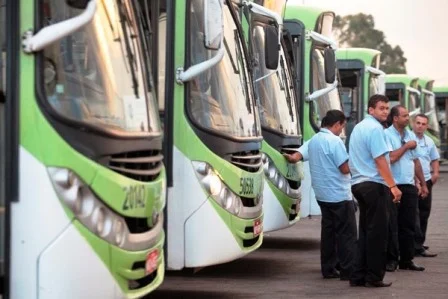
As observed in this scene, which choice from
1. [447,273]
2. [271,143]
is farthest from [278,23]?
[447,273]

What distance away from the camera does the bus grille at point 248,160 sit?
1190 cm

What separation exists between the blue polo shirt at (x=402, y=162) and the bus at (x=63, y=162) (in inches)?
268

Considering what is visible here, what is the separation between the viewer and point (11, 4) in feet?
25.6

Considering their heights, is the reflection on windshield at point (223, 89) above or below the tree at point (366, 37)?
above

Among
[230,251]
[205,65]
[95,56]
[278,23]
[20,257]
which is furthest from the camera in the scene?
[278,23]

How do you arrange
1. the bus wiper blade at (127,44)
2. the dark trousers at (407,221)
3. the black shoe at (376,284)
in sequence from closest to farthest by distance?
1. the bus wiper blade at (127,44)
2. the black shoe at (376,284)
3. the dark trousers at (407,221)

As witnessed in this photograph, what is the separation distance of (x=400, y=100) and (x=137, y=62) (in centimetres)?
3014

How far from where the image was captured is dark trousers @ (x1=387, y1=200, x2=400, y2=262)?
1427 cm

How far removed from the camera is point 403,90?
128 feet

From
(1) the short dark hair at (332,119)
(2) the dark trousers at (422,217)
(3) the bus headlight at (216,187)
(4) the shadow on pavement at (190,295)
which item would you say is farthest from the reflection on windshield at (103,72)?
(2) the dark trousers at (422,217)

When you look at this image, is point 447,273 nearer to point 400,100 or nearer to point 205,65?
point 205,65

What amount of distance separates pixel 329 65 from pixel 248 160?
592 centimetres

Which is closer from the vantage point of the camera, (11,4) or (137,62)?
(11,4)

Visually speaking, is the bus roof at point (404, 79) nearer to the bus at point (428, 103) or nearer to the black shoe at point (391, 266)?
the bus at point (428, 103)
